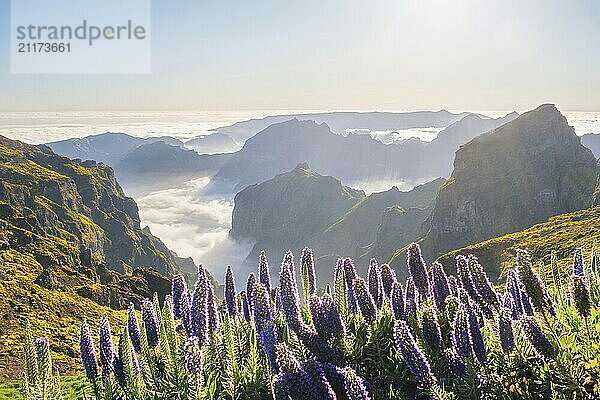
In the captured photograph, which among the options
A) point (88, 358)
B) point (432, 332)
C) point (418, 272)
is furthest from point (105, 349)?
point (418, 272)

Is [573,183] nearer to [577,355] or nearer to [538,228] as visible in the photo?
[538,228]

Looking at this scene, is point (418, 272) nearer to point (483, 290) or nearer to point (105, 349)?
point (483, 290)

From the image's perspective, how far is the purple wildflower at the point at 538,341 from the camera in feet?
15.6

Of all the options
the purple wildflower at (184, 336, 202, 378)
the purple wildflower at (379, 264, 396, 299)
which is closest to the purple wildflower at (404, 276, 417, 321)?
the purple wildflower at (379, 264, 396, 299)

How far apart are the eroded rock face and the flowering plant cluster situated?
184083mm

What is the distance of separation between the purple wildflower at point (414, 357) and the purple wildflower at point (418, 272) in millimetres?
2086

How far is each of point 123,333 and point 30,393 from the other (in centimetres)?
143

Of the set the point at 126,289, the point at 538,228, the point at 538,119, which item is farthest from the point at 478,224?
the point at 126,289

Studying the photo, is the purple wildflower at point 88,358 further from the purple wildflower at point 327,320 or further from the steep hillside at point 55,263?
the purple wildflower at point 327,320

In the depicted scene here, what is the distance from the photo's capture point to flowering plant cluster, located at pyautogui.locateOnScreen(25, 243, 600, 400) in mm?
4766

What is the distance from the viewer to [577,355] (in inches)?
199

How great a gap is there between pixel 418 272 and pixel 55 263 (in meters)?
69.6

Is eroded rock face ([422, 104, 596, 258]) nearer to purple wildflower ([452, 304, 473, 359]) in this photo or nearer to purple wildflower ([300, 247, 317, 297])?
purple wildflower ([300, 247, 317, 297])

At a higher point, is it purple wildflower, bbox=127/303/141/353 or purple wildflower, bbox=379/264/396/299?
purple wildflower, bbox=379/264/396/299
